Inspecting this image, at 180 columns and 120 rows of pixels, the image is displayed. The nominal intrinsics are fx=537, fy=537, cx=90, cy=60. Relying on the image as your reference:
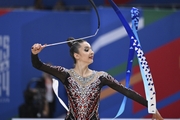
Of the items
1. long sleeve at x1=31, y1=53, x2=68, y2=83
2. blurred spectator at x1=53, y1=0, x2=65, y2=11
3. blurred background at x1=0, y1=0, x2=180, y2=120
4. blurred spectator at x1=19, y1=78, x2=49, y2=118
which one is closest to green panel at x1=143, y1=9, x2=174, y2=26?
blurred background at x1=0, y1=0, x2=180, y2=120

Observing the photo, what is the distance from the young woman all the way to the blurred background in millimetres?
4503

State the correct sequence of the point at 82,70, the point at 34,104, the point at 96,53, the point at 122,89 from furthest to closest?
the point at 96,53 → the point at 34,104 → the point at 82,70 → the point at 122,89

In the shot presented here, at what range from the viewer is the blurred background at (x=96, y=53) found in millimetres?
9984

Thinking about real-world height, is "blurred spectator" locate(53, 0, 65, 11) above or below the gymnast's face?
above

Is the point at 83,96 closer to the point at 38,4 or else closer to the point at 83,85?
the point at 83,85

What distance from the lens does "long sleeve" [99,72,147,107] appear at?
16.7ft

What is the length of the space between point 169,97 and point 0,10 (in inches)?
142

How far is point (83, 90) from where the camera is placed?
5.18 meters

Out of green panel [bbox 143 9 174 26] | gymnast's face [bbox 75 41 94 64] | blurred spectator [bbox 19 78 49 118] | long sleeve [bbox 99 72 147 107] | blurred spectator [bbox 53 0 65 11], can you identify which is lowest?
blurred spectator [bbox 19 78 49 118]

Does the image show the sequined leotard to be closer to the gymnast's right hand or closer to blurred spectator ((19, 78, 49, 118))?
the gymnast's right hand

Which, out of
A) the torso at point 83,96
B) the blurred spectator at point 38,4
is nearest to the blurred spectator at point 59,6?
the blurred spectator at point 38,4

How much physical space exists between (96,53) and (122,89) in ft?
16.1

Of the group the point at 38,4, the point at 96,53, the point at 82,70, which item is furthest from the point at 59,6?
the point at 82,70

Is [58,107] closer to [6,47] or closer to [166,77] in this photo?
[6,47]
